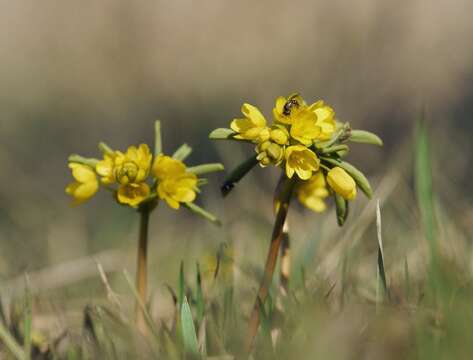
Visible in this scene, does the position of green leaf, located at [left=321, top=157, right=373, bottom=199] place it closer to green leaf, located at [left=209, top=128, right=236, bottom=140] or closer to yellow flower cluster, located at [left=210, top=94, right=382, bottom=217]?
yellow flower cluster, located at [left=210, top=94, right=382, bottom=217]

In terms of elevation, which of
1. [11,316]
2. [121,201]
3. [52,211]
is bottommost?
[52,211]

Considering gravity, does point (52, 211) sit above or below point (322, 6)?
below

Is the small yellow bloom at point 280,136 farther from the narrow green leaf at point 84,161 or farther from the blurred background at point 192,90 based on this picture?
the blurred background at point 192,90

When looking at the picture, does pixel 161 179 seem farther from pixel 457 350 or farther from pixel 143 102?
pixel 143 102

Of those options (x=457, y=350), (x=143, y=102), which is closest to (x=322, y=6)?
(x=143, y=102)

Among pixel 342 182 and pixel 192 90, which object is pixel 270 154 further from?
pixel 192 90

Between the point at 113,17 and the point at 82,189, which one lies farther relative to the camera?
the point at 113,17
